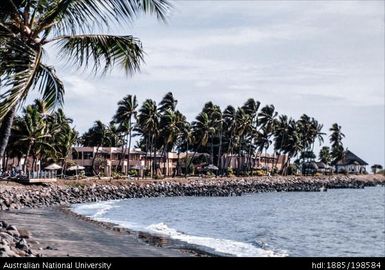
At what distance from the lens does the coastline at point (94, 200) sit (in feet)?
59.9

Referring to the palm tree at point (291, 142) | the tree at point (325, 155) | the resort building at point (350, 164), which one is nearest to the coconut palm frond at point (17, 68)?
the palm tree at point (291, 142)

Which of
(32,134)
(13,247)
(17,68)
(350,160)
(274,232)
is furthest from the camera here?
(350,160)

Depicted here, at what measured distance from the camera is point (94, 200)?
59.2 metres

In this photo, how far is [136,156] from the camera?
344 ft

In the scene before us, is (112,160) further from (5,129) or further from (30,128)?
(5,129)

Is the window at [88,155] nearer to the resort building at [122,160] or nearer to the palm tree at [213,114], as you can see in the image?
the resort building at [122,160]

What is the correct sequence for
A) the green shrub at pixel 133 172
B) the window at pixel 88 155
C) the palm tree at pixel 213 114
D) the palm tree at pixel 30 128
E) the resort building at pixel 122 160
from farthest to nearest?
the palm tree at pixel 213 114, the window at pixel 88 155, the green shrub at pixel 133 172, the resort building at pixel 122 160, the palm tree at pixel 30 128

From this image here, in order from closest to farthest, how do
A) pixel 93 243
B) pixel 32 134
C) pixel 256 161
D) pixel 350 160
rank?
pixel 93 243 → pixel 32 134 → pixel 256 161 → pixel 350 160

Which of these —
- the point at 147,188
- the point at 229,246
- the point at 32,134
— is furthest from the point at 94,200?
the point at 229,246

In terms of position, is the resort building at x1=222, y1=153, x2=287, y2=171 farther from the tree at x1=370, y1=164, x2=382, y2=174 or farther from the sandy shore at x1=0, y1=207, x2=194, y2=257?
the sandy shore at x1=0, y1=207, x2=194, y2=257

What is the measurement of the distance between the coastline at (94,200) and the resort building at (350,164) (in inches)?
1075

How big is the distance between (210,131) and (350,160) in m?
83.8

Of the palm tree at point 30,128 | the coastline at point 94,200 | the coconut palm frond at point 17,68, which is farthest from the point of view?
the palm tree at point 30,128
